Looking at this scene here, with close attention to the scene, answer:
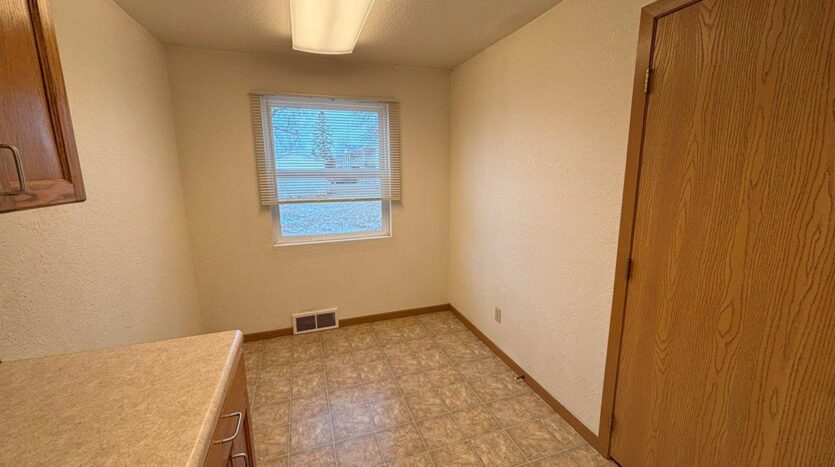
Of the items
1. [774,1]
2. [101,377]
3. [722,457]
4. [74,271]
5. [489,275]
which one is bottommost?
[722,457]

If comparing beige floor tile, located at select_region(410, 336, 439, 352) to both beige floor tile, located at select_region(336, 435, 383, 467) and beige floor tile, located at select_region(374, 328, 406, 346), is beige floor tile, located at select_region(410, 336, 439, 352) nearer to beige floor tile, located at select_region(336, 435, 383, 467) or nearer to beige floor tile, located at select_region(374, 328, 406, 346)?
beige floor tile, located at select_region(374, 328, 406, 346)

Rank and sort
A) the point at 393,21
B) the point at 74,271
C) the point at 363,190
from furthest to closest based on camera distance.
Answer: the point at 363,190
the point at 393,21
the point at 74,271

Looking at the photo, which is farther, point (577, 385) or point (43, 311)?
point (577, 385)

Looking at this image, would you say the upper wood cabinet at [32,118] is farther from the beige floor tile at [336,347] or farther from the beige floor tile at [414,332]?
the beige floor tile at [414,332]

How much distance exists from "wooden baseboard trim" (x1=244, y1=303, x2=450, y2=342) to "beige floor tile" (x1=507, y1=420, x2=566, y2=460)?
1.54 metres

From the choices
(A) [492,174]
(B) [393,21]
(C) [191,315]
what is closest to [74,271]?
(C) [191,315]

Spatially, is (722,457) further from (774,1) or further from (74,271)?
(74,271)

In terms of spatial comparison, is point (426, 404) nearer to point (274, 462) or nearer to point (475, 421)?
point (475, 421)

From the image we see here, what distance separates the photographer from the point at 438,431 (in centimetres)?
180

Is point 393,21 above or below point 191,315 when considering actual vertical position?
above

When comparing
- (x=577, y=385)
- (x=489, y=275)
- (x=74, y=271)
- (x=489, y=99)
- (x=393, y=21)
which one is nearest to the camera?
(x=74, y=271)

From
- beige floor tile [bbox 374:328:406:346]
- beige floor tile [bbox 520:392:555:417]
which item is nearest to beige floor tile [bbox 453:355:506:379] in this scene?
beige floor tile [bbox 520:392:555:417]

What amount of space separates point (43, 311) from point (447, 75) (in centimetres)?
289

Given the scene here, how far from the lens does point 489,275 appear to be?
259 cm
